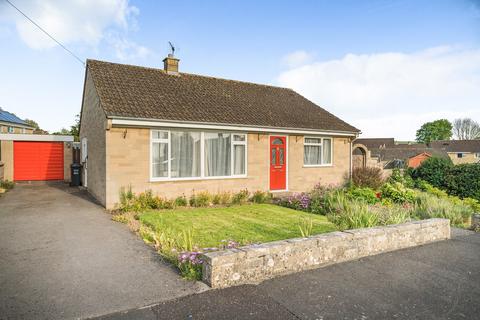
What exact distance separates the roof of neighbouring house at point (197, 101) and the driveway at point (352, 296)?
7687 mm

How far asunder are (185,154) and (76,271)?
7161mm

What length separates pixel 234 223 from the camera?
8.77 m

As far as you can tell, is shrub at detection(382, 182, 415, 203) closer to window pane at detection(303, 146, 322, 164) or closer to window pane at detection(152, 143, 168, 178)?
window pane at detection(303, 146, 322, 164)

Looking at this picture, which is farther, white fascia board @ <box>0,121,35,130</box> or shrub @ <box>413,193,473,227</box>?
white fascia board @ <box>0,121,35,130</box>

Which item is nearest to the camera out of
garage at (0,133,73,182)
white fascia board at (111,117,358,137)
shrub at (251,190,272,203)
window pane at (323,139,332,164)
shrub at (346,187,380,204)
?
white fascia board at (111,117,358,137)

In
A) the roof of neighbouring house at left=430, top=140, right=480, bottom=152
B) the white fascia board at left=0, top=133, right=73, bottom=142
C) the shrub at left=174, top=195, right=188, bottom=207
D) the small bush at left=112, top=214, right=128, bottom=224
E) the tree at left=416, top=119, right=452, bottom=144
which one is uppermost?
the tree at left=416, top=119, right=452, bottom=144

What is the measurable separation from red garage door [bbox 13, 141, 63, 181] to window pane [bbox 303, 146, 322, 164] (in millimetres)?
15044

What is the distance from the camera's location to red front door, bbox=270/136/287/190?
A: 46.2 feet

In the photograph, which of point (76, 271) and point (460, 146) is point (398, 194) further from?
point (460, 146)

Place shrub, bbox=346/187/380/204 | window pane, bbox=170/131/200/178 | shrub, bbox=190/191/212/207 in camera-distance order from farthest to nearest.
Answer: shrub, bbox=346/187/380/204 → window pane, bbox=170/131/200/178 → shrub, bbox=190/191/212/207

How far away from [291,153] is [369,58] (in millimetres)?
5571

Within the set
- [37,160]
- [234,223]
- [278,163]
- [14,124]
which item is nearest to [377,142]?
[278,163]

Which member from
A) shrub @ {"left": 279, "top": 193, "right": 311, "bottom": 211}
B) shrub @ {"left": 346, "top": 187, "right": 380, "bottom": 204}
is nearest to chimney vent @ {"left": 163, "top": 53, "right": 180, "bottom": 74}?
shrub @ {"left": 279, "top": 193, "right": 311, "bottom": 211}

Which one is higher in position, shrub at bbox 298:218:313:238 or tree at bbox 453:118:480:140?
tree at bbox 453:118:480:140
